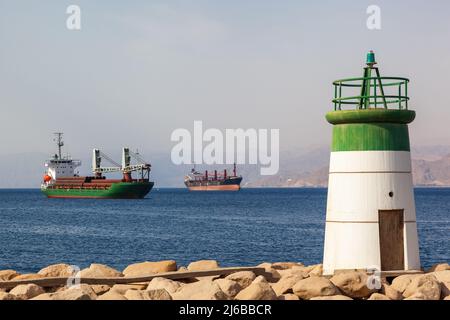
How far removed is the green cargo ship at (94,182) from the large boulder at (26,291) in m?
110

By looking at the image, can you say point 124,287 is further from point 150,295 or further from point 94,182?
point 94,182

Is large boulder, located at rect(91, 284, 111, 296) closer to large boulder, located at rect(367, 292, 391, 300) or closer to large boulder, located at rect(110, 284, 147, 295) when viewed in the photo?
large boulder, located at rect(110, 284, 147, 295)

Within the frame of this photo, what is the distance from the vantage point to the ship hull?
121375mm

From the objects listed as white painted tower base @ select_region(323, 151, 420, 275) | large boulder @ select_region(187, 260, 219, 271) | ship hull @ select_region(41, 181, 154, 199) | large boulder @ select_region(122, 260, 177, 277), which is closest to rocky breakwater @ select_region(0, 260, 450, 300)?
white painted tower base @ select_region(323, 151, 420, 275)

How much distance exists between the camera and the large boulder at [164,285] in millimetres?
11477

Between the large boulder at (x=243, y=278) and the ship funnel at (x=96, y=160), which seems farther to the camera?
the ship funnel at (x=96, y=160)

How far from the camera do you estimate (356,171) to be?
12.2 meters

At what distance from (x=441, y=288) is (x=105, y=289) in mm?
5240

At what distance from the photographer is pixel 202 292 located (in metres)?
10.4

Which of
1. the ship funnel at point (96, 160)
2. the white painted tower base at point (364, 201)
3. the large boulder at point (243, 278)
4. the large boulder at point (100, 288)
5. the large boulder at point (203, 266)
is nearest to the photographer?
the large boulder at point (100, 288)

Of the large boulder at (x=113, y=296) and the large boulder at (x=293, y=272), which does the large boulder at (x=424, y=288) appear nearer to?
the large boulder at (x=293, y=272)

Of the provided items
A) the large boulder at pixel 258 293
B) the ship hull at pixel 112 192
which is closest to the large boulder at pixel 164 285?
the large boulder at pixel 258 293
